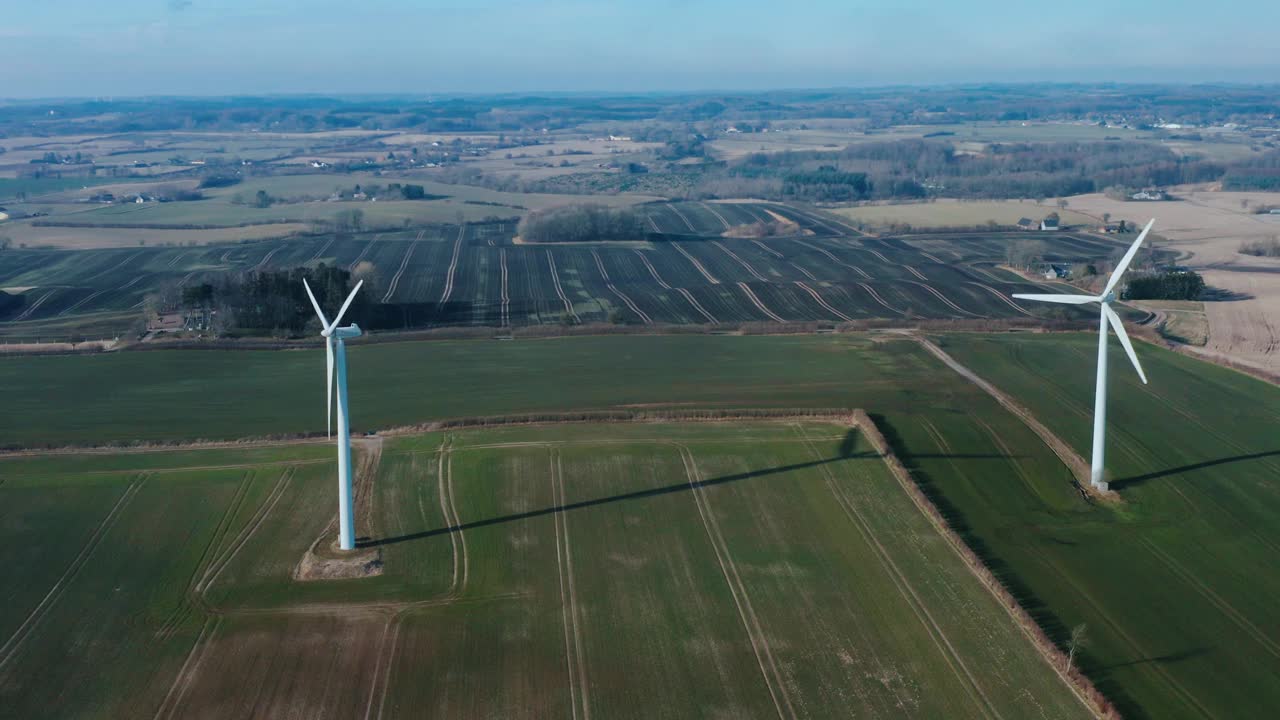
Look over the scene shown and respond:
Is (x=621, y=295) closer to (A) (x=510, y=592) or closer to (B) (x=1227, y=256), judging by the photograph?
(A) (x=510, y=592)

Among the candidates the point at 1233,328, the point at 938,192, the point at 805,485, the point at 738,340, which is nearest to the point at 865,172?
the point at 938,192

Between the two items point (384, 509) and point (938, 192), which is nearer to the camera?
point (384, 509)

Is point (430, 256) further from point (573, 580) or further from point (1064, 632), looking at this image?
point (1064, 632)

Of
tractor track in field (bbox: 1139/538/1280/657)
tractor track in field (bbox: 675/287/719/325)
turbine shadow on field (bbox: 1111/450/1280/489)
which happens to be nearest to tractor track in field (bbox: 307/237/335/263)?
tractor track in field (bbox: 675/287/719/325)

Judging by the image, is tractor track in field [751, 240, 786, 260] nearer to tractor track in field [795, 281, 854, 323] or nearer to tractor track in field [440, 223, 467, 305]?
tractor track in field [795, 281, 854, 323]

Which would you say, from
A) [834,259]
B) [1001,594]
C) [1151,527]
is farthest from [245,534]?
[834,259]

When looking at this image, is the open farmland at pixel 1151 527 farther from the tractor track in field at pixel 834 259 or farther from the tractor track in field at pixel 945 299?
the tractor track in field at pixel 834 259
